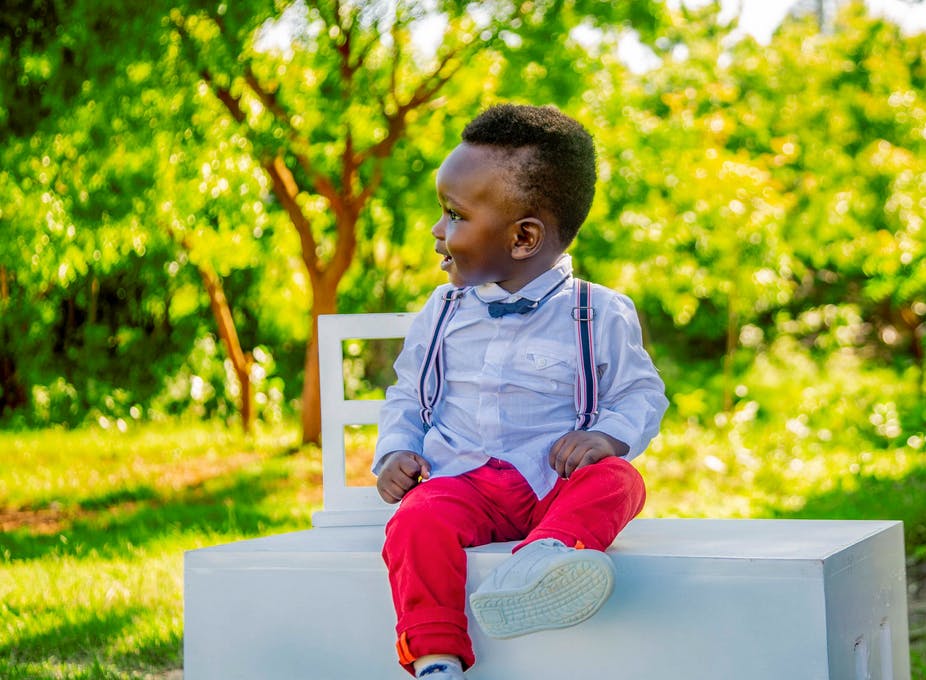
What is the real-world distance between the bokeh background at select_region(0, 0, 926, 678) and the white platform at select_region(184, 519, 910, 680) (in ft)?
3.72

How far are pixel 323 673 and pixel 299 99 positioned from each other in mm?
6704

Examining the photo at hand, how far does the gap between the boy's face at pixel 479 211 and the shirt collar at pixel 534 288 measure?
0.04 m

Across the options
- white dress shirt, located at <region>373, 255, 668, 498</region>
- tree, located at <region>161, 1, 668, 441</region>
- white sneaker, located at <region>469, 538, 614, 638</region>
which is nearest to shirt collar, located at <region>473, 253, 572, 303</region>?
white dress shirt, located at <region>373, 255, 668, 498</region>

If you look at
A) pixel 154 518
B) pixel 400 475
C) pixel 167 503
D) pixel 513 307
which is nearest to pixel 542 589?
pixel 400 475

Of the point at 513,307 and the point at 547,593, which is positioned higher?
the point at 513,307

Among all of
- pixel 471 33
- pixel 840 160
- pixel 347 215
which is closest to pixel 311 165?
pixel 347 215

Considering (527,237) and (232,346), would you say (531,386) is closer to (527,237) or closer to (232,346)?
(527,237)

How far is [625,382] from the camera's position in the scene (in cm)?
242

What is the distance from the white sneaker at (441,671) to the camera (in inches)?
79.6

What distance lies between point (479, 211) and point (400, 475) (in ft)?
1.86

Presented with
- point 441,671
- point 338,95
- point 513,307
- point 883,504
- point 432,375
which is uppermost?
point 338,95

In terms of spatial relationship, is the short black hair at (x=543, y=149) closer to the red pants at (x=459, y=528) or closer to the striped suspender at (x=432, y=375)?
the striped suspender at (x=432, y=375)

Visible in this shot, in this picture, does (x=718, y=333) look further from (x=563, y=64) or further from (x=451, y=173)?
(x=451, y=173)

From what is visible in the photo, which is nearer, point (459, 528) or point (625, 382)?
point (459, 528)
